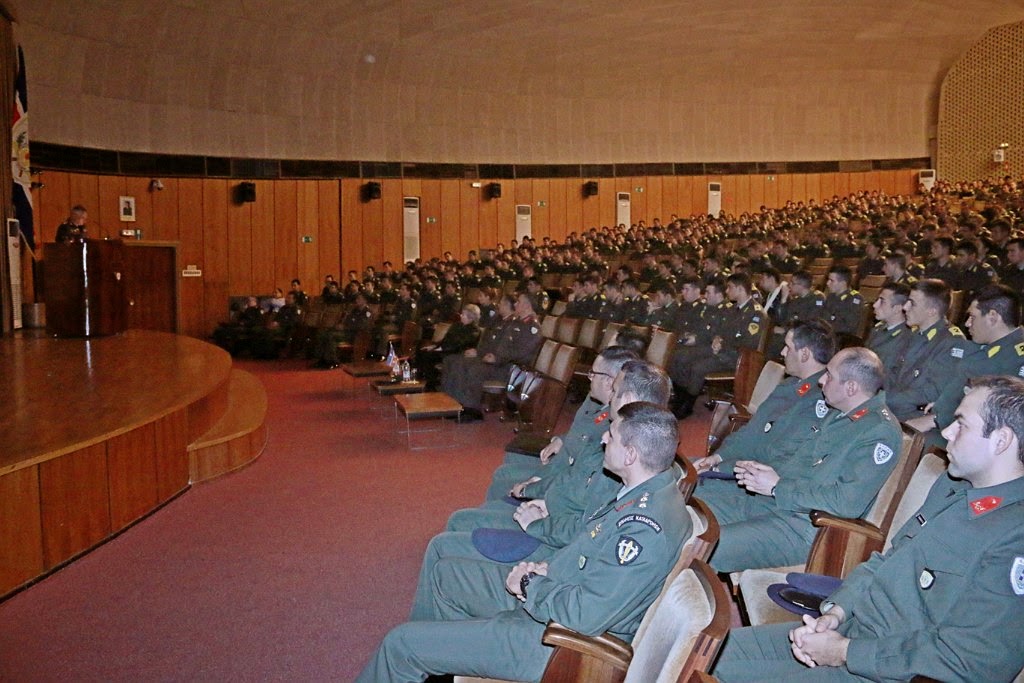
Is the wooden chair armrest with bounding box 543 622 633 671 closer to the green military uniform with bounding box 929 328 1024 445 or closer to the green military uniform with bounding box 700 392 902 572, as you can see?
the green military uniform with bounding box 700 392 902 572

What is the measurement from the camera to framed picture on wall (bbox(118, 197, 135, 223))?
46.0ft

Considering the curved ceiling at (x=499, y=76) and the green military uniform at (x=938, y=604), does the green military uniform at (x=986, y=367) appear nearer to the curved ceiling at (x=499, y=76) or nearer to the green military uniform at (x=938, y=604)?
the green military uniform at (x=938, y=604)

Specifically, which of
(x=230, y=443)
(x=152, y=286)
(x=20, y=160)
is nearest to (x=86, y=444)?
(x=230, y=443)

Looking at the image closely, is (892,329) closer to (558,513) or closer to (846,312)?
(846,312)

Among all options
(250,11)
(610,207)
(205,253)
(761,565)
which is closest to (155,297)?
(205,253)

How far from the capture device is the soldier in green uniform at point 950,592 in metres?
1.74

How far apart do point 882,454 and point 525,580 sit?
1260mm

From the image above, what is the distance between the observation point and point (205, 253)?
15328 mm

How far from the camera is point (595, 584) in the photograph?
2072 millimetres

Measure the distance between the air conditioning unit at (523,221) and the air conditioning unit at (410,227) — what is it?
2429mm

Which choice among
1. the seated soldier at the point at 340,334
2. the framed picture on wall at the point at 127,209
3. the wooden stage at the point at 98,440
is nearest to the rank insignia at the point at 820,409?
the wooden stage at the point at 98,440

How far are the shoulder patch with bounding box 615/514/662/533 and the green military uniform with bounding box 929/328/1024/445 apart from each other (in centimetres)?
231

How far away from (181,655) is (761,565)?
6.72 feet

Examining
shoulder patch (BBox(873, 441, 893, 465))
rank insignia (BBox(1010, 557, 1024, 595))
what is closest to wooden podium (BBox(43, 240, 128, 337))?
shoulder patch (BBox(873, 441, 893, 465))
